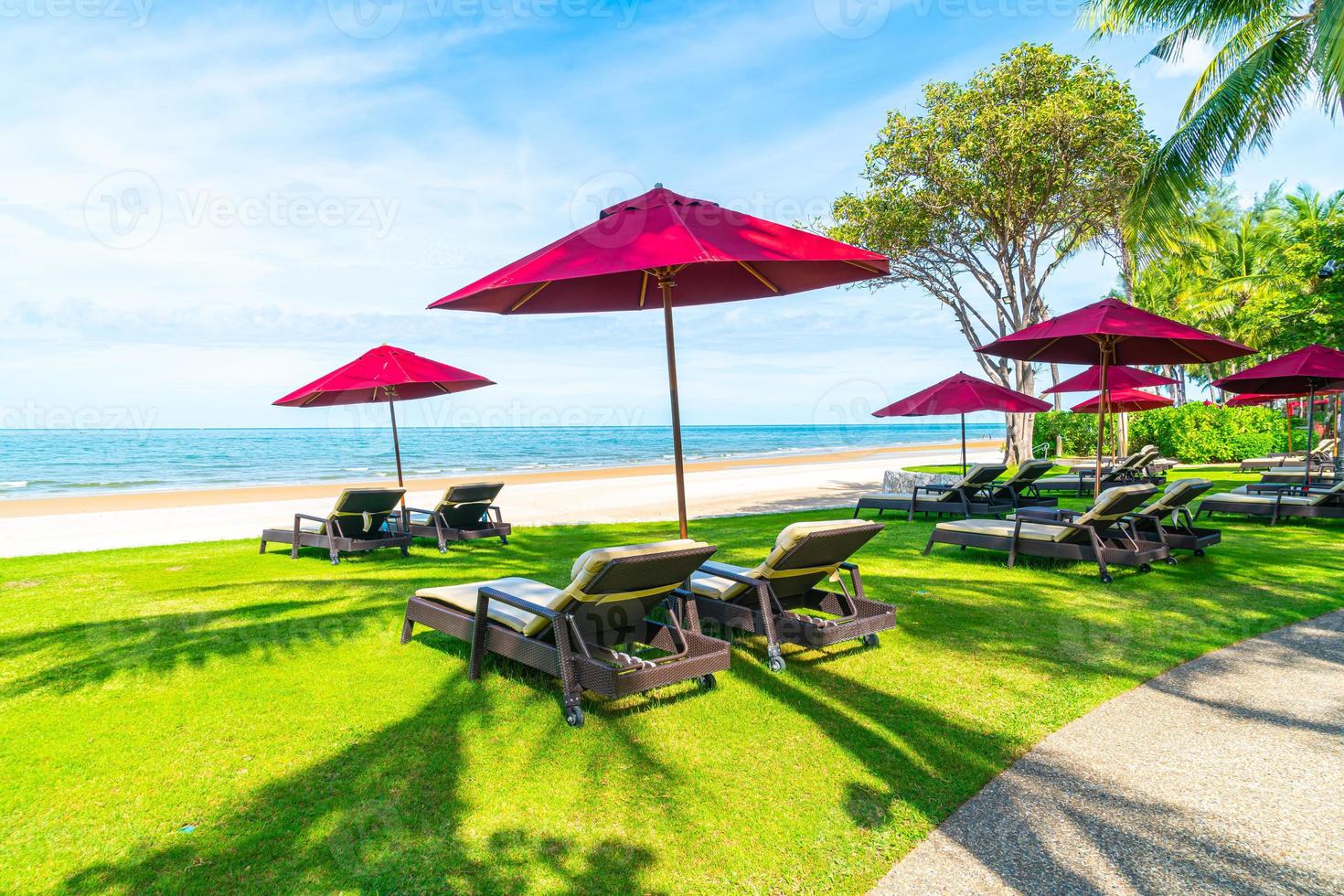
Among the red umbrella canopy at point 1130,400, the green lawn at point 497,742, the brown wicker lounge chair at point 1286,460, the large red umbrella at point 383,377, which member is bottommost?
the brown wicker lounge chair at point 1286,460

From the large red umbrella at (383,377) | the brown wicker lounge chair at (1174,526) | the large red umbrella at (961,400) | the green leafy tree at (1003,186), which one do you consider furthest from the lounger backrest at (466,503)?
the green leafy tree at (1003,186)

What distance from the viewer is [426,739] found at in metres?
3.42

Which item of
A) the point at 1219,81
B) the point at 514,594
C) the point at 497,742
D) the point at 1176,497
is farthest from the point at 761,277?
the point at 1219,81

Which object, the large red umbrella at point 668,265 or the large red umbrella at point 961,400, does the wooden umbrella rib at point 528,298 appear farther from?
the large red umbrella at point 961,400

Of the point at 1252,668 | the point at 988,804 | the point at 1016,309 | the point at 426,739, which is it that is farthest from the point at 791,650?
the point at 1016,309

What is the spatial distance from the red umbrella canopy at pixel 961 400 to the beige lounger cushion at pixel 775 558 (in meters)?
7.37

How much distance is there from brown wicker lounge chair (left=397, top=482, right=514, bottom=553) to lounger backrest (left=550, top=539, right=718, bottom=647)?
5.59 metres

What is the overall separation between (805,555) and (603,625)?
1.24 meters

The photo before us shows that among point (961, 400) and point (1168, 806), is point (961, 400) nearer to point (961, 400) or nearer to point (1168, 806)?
point (961, 400)

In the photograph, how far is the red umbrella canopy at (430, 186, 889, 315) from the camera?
3605 millimetres

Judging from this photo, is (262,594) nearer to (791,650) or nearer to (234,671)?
(234,671)

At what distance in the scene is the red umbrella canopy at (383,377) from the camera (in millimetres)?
9008

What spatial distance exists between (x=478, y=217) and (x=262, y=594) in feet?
42.9

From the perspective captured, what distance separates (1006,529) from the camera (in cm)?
718
